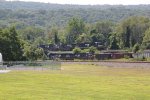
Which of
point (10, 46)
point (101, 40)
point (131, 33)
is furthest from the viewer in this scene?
point (101, 40)

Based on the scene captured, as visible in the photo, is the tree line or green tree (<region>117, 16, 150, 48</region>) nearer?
the tree line

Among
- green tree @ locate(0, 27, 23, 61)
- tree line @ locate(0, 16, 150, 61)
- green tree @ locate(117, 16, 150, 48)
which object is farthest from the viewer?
green tree @ locate(117, 16, 150, 48)

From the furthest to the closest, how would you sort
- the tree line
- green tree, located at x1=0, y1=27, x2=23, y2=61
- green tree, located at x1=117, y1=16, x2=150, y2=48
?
green tree, located at x1=117, y1=16, x2=150, y2=48 < the tree line < green tree, located at x1=0, y1=27, x2=23, y2=61

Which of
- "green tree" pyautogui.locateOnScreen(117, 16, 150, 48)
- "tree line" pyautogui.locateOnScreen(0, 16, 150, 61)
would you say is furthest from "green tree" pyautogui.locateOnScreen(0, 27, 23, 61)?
"green tree" pyautogui.locateOnScreen(117, 16, 150, 48)

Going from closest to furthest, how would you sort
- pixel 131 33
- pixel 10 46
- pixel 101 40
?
pixel 10 46
pixel 131 33
pixel 101 40

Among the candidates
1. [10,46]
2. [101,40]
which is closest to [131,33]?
[101,40]

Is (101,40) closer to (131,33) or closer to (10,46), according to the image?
(131,33)

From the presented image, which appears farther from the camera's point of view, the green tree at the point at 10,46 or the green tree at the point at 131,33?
the green tree at the point at 131,33

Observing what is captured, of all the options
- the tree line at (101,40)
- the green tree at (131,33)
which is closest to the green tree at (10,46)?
the tree line at (101,40)

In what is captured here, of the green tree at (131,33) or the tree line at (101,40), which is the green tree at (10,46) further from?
the green tree at (131,33)

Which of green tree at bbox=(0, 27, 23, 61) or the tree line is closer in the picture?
green tree at bbox=(0, 27, 23, 61)

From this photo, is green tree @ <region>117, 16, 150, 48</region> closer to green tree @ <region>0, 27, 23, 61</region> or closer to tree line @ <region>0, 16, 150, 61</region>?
tree line @ <region>0, 16, 150, 61</region>

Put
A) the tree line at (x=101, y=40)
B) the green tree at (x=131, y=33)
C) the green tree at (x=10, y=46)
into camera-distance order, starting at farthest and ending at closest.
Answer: the green tree at (x=131, y=33) → the tree line at (x=101, y=40) → the green tree at (x=10, y=46)

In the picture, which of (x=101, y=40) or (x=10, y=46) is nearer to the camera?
(x=10, y=46)
